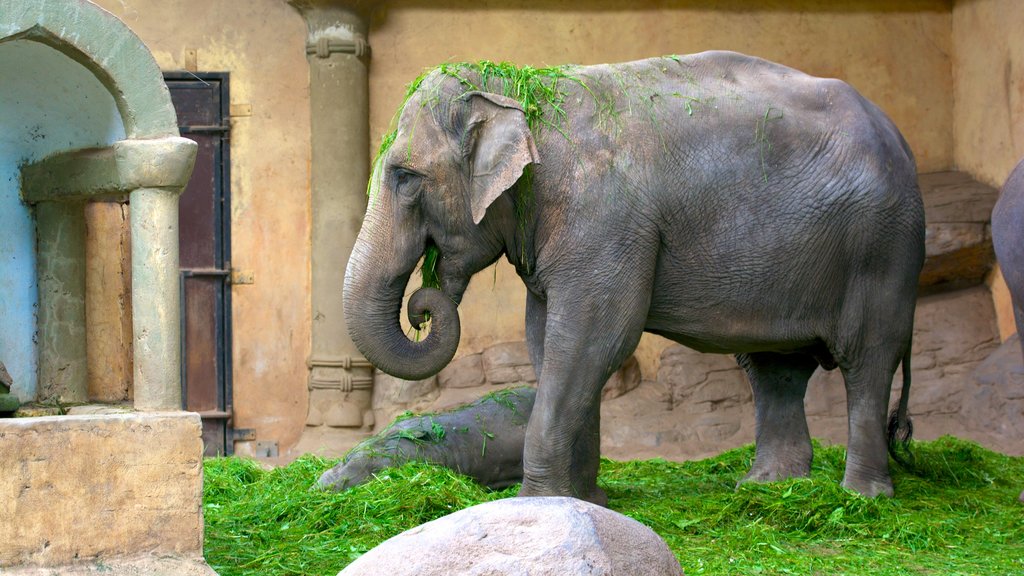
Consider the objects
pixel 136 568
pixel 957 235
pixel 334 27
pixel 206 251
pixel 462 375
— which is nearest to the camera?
pixel 136 568

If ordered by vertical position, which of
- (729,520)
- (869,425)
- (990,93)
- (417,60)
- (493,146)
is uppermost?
(417,60)

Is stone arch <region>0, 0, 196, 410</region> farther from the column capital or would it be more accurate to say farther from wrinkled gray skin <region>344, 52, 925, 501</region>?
the column capital

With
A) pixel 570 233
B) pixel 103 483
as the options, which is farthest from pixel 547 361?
pixel 103 483

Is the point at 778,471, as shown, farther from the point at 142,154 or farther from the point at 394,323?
the point at 142,154

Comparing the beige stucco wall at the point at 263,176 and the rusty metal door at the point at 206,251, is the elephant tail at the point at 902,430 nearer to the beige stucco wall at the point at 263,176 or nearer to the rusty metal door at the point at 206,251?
the beige stucco wall at the point at 263,176

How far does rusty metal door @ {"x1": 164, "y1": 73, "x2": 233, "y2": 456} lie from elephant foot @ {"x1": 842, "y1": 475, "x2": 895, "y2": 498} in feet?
18.8

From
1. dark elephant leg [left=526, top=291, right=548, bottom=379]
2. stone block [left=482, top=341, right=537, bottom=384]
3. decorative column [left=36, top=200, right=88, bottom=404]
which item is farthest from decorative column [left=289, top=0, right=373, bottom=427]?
decorative column [left=36, top=200, right=88, bottom=404]

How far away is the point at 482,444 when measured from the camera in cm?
728

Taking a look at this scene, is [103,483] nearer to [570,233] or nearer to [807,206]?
[570,233]

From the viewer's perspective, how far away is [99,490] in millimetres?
5148

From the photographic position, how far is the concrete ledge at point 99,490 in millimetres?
5023

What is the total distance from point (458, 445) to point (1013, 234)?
10.0 ft

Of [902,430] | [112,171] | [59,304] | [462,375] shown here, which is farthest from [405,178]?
[462,375]

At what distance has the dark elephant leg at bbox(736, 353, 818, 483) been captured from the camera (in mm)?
7434
